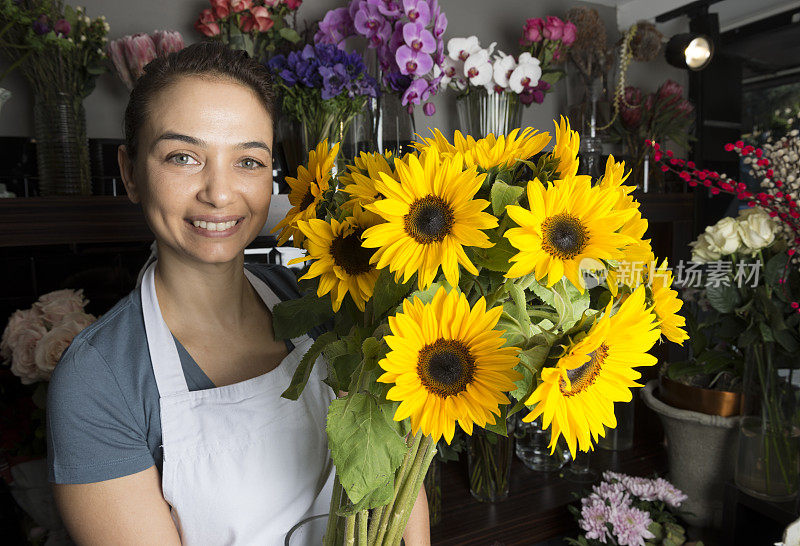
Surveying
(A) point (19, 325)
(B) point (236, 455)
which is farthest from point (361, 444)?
(A) point (19, 325)

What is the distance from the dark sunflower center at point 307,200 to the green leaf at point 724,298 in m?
0.91

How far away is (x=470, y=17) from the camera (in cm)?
158

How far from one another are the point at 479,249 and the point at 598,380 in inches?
4.9

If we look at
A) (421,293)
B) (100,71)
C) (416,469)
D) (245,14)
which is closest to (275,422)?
(416,469)

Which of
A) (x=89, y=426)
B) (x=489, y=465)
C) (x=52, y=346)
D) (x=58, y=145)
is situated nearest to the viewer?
(x=89, y=426)

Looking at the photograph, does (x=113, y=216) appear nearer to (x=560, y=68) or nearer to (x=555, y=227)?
(x=555, y=227)

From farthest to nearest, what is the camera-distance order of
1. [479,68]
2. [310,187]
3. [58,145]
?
[479,68] < [58,145] < [310,187]

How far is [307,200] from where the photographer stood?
0.54 metres

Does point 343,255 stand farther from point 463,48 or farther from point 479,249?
point 463,48

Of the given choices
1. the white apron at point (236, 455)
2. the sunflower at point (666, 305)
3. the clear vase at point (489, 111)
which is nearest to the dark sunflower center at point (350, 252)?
the sunflower at point (666, 305)

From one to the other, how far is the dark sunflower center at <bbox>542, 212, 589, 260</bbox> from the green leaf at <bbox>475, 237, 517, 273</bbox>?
1.2 inches

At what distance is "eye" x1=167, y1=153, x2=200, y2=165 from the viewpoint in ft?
2.27

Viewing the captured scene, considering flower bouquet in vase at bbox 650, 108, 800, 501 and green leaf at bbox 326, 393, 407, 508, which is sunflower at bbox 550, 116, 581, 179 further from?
flower bouquet in vase at bbox 650, 108, 800, 501

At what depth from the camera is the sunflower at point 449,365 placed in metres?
0.40
